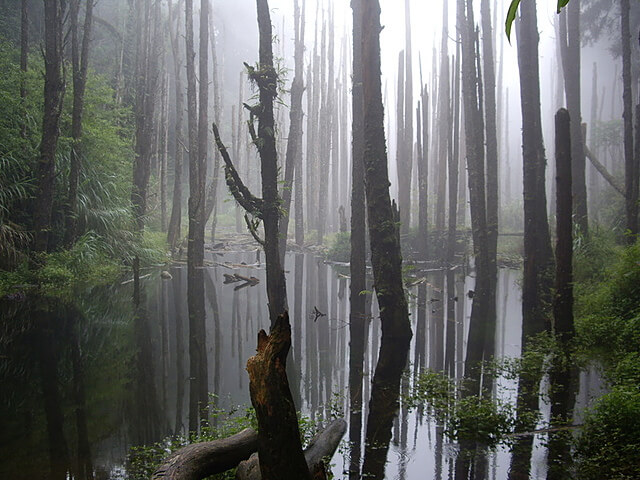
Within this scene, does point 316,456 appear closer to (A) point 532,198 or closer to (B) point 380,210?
(B) point 380,210

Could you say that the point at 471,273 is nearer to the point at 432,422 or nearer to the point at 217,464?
the point at 432,422

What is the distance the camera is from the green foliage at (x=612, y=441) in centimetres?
338

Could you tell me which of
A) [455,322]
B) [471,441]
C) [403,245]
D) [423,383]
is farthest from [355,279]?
[403,245]

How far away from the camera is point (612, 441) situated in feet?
12.3

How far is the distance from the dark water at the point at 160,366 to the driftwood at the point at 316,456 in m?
0.33

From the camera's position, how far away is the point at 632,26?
20.9m

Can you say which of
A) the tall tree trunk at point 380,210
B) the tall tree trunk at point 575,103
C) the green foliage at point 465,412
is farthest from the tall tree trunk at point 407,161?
the green foliage at point 465,412

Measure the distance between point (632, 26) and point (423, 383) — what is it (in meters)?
21.6

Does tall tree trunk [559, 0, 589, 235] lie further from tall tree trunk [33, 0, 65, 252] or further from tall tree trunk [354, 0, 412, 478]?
tall tree trunk [33, 0, 65, 252]

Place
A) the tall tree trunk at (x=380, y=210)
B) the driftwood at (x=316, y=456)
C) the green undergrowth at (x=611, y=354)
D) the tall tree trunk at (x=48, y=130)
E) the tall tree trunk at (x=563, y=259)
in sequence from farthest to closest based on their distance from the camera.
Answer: the tall tree trunk at (x=48, y=130) < the tall tree trunk at (x=380, y=210) < the tall tree trunk at (x=563, y=259) < the green undergrowth at (x=611, y=354) < the driftwood at (x=316, y=456)

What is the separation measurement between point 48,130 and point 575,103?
44.2ft

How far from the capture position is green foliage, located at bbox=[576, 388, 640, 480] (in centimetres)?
338

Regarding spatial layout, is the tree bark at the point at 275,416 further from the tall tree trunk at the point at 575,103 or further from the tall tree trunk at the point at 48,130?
the tall tree trunk at the point at 48,130

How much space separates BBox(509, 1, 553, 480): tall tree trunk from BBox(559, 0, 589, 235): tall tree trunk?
2.11m
